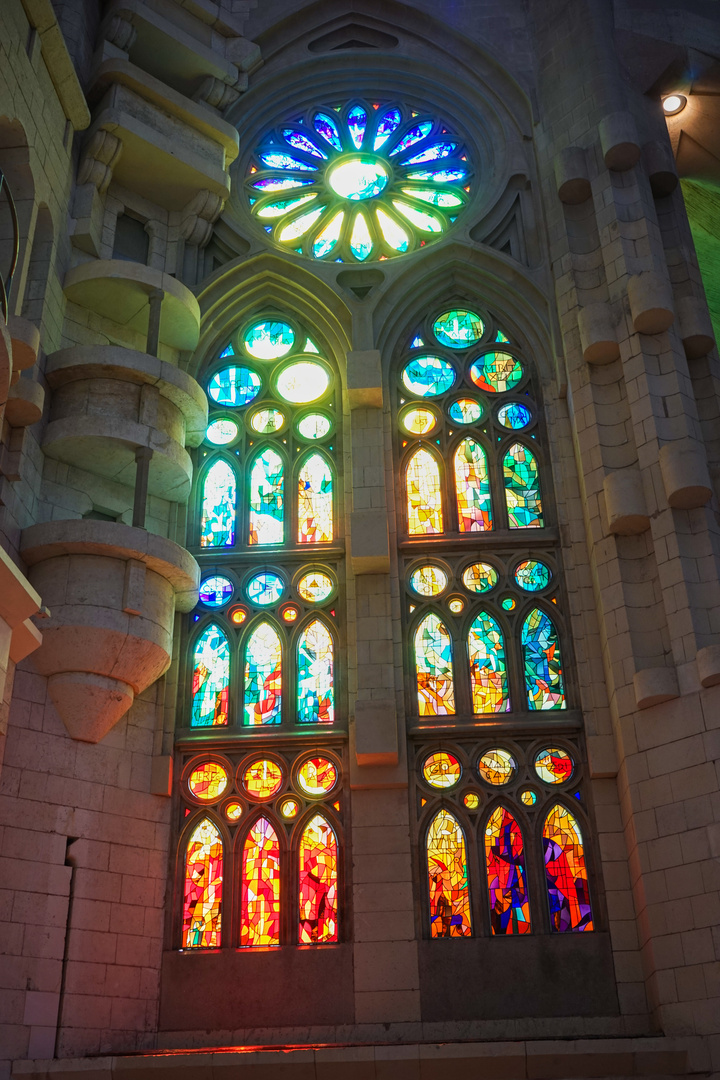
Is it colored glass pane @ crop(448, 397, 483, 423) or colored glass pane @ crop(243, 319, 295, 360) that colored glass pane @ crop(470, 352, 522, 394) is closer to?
colored glass pane @ crop(448, 397, 483, 423)

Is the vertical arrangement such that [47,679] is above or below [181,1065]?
above

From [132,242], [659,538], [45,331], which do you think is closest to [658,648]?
[659,538]

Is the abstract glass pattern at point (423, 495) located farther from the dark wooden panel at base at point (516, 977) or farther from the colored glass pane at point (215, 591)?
the dark wooden panel at base at point (516, 977)

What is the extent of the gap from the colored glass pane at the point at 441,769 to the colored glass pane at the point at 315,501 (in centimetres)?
245

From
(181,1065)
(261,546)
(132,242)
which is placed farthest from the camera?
(132,242)

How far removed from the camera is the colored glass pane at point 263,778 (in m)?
11.2

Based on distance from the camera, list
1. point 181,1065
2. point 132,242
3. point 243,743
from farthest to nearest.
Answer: point 132,242, point 243,743, point 181,1065

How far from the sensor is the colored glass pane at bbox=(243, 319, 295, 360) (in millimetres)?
13672

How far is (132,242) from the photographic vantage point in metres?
13.6

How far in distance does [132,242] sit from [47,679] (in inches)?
209

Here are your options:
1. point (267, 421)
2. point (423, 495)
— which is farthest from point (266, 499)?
point (423, 495)

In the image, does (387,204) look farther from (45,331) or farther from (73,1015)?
(73,1015)

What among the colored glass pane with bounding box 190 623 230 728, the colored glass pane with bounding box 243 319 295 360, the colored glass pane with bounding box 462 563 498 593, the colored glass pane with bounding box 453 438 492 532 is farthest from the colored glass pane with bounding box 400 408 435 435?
the colored glass pane with bounding box 190 623 230 728

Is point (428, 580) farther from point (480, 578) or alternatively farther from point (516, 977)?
point (516, 977)
